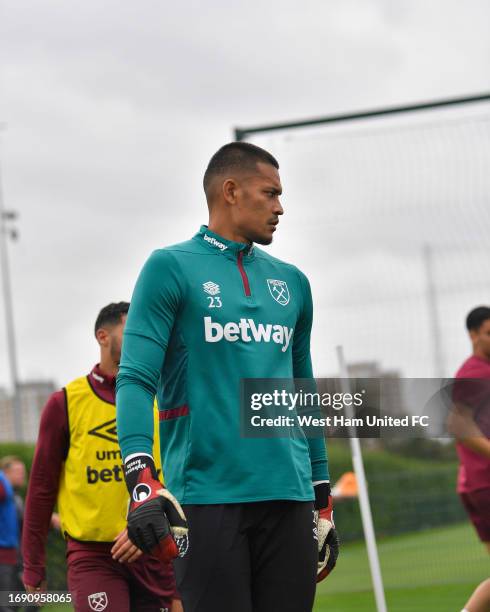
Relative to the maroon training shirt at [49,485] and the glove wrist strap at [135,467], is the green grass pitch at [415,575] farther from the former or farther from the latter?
the glove wrist strap at [135,467]

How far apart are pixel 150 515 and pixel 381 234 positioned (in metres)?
6.72

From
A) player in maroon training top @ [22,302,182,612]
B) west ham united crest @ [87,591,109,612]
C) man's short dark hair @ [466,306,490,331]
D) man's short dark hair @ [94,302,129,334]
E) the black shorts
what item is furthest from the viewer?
man's short dark hair @ [466,306,490,331]

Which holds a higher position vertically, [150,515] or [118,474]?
[118,474]

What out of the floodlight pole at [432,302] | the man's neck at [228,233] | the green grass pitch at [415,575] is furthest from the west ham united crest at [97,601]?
the green grass pitch at [415,575]

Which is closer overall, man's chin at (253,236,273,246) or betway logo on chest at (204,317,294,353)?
betway logo on chest at (204,317,294,353)

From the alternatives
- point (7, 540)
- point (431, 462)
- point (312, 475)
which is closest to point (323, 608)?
point (7, 540)

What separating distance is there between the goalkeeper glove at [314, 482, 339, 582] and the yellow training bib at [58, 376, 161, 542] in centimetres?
151

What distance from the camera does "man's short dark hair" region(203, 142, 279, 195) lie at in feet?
12.9

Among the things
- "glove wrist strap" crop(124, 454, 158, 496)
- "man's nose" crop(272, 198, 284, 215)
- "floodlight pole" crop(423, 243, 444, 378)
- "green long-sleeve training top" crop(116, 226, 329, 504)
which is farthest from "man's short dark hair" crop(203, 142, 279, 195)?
"floodlight pole" crop(423, 243, 444, 378)

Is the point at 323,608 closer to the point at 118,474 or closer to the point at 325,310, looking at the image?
the point at 325,310

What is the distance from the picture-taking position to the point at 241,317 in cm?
368

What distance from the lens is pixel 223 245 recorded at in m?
3.86

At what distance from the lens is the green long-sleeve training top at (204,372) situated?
3.53m

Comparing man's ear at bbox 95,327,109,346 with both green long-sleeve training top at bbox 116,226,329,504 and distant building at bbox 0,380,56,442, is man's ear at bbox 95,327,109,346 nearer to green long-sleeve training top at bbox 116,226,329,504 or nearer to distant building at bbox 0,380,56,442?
green long-sleeve training top at bbox 116,226,329,504
